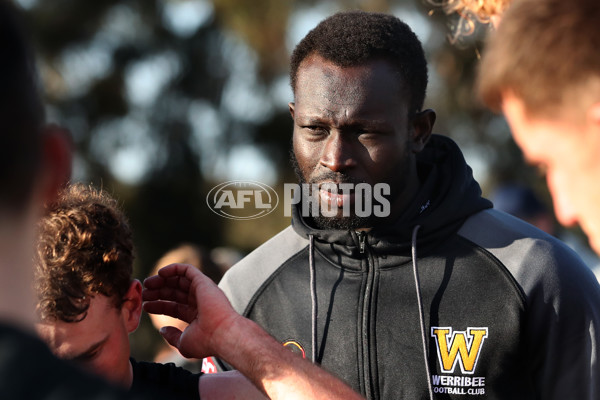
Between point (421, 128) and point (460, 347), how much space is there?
2.85 feet

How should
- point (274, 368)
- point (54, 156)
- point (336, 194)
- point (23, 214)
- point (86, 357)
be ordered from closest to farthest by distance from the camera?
point (23, 214), point (54, 156), point (274, 368), point (86, 357), point (336, 194)

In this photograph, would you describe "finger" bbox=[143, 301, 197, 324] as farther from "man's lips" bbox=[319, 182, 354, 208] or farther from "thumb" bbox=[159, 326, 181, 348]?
"man's lips" bbox=[319, 182, 354, 208]

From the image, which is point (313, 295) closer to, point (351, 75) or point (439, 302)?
point (439, 302)

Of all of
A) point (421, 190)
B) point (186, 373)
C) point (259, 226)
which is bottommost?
point (259, 226)

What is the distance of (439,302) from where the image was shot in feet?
9.21

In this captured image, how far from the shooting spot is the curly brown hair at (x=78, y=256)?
2.38 metres

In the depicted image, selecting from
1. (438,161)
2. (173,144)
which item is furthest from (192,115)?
(438,161)

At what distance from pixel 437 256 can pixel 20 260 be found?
2002 mm

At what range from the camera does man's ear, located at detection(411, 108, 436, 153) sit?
302cm

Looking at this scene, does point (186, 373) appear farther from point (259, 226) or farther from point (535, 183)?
point (535, 183)

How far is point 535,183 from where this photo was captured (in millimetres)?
11062

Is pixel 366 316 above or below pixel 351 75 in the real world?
below

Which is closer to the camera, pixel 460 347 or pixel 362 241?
pixel 460 347

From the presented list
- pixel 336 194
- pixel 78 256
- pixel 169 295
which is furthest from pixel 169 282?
pixel 336 194
